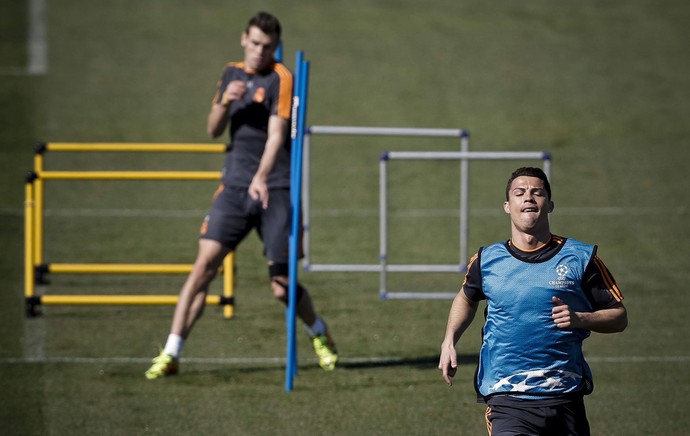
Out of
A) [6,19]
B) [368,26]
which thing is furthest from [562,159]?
[6,19]

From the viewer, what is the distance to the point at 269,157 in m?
8.04

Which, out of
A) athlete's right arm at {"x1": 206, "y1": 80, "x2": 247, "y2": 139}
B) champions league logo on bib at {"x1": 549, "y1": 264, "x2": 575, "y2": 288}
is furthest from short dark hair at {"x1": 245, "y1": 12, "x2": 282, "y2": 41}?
champions league logo on bib at {"x1": 549, "y1": 264, "x2": 575, "y2": 288}

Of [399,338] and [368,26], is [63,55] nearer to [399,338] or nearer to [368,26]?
[368,26]

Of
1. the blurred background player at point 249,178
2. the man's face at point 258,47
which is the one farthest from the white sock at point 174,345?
the man's face at point 258,47

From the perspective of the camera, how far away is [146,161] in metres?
16.6

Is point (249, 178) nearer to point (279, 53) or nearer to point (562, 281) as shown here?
point (279, 53)

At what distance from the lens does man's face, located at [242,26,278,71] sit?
320 inches

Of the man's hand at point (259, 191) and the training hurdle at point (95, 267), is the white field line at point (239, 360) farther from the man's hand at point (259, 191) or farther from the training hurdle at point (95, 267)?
the man's hand at point (259, 191)

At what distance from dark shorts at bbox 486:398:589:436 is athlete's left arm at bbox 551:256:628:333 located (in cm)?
41

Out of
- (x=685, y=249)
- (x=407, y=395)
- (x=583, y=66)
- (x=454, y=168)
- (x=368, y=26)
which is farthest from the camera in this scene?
(x=368, y=26)

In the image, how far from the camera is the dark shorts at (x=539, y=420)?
5.27 m

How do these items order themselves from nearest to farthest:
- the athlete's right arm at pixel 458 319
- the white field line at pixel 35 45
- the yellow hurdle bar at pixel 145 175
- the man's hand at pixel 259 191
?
the athlete's right arm at pixel 458 319
the man's hand at pixel 259 191
the yellow hurdle bar at pixel 145 175
the white field line at pixel 35 45

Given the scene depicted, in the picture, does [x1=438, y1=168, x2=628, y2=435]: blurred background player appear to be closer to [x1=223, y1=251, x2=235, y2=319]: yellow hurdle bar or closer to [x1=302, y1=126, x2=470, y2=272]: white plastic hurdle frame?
[x1=223, y1=251, x2=235, y2=319]: yellow hurdle bar

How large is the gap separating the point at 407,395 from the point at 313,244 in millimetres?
5068
